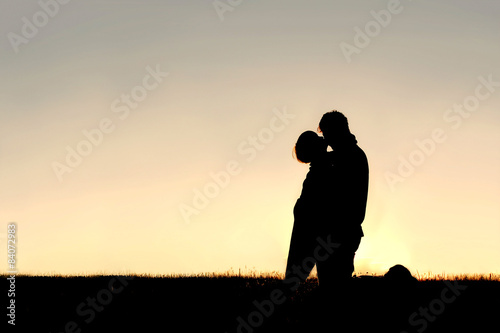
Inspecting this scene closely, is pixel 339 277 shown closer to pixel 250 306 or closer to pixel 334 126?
pixel 334 126

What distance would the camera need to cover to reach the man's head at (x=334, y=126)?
6.38m

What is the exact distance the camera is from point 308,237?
21.2 ft

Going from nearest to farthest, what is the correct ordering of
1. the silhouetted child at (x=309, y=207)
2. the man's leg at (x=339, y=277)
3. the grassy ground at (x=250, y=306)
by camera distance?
the silhouetted child at (x=309, y=207) → the man's leg at (x=339, y=277) → the grassy ground at (x=250, y=306)

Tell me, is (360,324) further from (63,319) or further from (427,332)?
(63,319)

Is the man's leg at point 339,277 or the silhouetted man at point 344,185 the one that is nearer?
the silhouetted man at point 344,185

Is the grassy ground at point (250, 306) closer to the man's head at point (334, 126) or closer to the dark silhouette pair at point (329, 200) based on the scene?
the dark silhouette pair at point (329, 200)

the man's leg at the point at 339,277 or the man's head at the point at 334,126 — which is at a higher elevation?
the man's head at the point at 334,126

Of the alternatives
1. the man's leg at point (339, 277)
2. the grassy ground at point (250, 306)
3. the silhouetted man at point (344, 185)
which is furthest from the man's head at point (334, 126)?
the grassy ground at point (250, 306)

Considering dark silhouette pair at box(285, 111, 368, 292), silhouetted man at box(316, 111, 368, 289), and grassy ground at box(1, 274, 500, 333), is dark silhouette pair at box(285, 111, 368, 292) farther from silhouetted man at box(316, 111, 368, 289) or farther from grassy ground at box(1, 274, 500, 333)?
grassy ground at box(1, 274, 500, 333)

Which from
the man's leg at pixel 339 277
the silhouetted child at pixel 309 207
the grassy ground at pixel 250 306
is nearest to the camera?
the silhouetted child at pixel 309 207

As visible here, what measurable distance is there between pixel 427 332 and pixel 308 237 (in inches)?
98.5

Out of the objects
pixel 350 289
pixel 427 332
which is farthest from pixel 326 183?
pixel 427 332

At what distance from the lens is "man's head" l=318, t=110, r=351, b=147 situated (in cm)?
638

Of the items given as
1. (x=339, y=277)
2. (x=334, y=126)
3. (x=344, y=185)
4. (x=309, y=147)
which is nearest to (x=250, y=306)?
(x=339, y=277)
